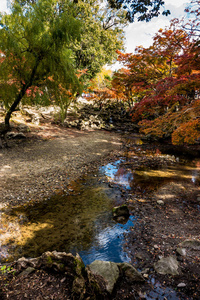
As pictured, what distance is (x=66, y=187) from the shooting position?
6.30 m

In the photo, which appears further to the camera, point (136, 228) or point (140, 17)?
point (136, 228)

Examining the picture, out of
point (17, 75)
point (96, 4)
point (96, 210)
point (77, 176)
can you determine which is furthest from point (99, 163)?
point (96, 4)

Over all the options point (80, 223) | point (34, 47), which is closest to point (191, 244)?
point (80, 223)

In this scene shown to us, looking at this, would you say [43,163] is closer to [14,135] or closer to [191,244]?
[14,135]

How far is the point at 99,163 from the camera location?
927cm

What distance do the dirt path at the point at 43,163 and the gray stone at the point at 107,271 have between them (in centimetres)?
336

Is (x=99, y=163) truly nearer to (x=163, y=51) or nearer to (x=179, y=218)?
(x=179, y=218)

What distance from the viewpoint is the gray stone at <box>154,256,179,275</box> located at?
2975mm

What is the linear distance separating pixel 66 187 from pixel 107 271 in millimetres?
3891

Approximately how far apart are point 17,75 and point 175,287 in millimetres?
10280

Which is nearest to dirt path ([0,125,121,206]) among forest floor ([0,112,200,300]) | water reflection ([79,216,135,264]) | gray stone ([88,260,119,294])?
forest floor ([0,112,200,300])

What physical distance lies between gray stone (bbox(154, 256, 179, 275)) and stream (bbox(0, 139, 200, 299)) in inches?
12.5

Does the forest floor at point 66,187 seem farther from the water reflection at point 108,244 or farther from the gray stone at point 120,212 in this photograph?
the gray stone at point 120,212

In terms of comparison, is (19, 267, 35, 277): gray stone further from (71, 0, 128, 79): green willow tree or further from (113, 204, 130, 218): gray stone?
(71, 0, 128, 79): green willow tree
